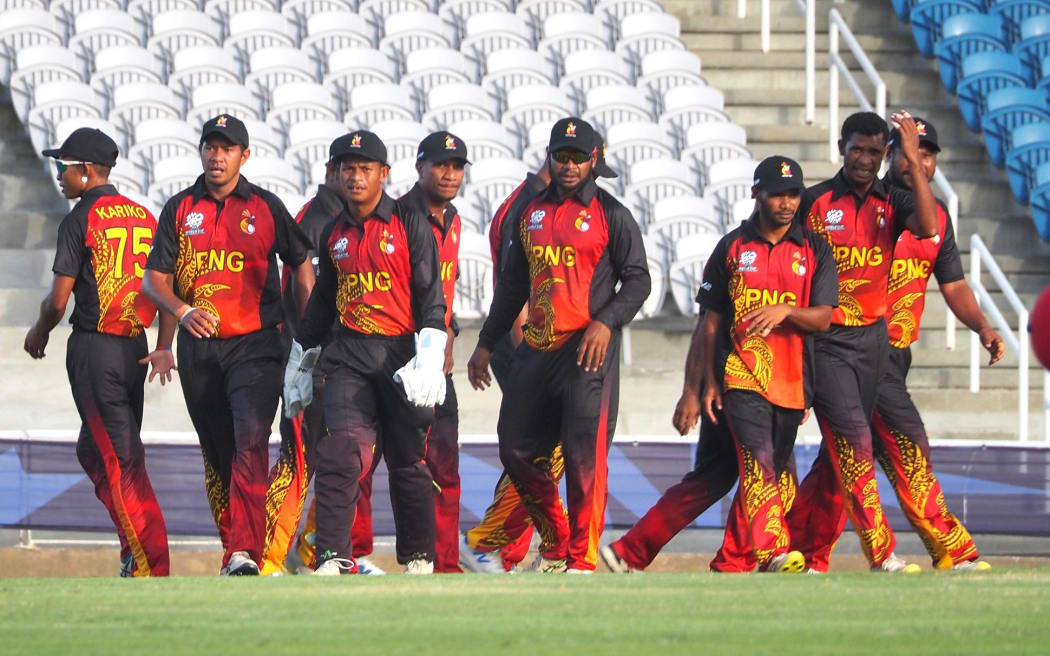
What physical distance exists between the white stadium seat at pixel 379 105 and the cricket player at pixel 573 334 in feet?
26.1

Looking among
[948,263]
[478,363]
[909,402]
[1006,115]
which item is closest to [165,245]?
[478,363]

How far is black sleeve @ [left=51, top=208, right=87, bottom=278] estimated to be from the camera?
923 cm

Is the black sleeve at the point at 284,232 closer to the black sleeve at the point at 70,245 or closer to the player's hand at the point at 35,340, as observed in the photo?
the black sleeve at the point at 70,245

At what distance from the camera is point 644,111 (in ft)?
56.7

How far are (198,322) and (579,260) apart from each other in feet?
6.08

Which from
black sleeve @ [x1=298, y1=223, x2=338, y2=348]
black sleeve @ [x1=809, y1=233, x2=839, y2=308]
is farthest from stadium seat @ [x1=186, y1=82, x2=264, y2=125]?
black sleeve @ [x1=809, y1=233, x2=839, y2=308]

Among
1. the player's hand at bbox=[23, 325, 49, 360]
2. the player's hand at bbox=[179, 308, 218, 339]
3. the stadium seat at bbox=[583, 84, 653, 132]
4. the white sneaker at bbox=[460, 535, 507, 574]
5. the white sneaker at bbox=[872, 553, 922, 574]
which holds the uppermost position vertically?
the stadium seat at bbox=[583, 84, 653, 132]

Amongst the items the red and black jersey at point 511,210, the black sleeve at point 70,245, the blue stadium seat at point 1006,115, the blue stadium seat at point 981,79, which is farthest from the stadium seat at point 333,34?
the black sleeve at point 70,245

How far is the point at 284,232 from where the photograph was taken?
9109 mm

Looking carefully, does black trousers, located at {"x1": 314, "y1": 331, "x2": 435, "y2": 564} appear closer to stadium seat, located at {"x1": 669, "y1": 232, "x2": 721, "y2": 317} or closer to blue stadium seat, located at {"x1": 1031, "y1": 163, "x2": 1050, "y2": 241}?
stadium seat, located at {"x1": 669, "y1": 232, "x2": 721, "y2": 317}

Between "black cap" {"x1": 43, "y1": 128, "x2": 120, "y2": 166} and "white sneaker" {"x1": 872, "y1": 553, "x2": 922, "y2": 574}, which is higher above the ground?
"black cap" {"x1": 43, "y1": 128, "x2": 120, "y2": 166}

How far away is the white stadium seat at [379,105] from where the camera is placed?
1695 centimetres

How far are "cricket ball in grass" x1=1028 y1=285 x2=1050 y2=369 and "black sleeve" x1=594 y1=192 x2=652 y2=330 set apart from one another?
2694 millimetres

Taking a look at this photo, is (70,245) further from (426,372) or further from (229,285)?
(426,372)
